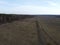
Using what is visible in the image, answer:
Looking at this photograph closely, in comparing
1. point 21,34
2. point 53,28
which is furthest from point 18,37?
point 53,28

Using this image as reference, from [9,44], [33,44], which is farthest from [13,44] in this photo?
[33,44]

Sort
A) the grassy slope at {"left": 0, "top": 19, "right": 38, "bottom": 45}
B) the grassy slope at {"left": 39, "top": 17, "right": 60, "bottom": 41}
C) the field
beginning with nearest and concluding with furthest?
1. the grassy slope at {"left": 0, "top": 19, "right": 38, "bottom": 45}
2. the field
3. the grassy slope at {"left": 39, "top": 17, "right": 60, "bottom": 41}

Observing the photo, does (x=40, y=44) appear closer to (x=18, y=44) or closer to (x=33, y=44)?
(x=33, y=44)

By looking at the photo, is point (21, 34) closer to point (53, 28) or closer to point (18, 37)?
point (18, 37)

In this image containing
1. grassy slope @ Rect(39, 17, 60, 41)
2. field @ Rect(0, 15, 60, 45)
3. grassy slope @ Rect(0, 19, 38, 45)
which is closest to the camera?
grassy slope @ Rect(0, 19, 38, 45)

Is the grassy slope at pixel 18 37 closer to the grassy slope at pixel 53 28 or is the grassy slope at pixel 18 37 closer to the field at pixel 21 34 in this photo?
the field at pixel 21 34

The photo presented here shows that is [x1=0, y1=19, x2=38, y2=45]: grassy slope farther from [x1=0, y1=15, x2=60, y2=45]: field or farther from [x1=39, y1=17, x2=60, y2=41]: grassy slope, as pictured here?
[x1=39, y1=17, x2=60, y2=41]: grassy slope

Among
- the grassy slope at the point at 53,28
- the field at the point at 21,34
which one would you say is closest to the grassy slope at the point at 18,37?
the field at the point at 21,34

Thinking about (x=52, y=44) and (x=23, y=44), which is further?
(x=52, y=44)

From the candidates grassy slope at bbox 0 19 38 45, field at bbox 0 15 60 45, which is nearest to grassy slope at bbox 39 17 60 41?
field at bbox 0 15 60 45

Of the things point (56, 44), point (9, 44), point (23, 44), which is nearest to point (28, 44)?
point (23, 44)
